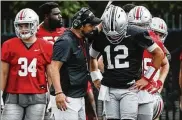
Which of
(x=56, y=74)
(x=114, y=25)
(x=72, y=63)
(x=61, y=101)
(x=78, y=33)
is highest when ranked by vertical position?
(x=114, y=25)

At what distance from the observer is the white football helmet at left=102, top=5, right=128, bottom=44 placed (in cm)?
1230

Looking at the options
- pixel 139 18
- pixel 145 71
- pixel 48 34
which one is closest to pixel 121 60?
pixel 145 71

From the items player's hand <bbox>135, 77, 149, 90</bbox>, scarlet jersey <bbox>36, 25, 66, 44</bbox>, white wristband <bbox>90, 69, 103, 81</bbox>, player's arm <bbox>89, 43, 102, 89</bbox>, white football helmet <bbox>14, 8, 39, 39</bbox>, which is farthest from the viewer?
scarlet jersey <bbox>36, 25, 66, 44</bbox>

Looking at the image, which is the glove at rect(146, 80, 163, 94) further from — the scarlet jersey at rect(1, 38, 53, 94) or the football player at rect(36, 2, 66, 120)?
the football player at rect(36, 2, 66, 120)

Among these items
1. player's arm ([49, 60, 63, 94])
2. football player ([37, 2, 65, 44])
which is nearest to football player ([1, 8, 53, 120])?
player's arm ([49, 60, 63, 94])

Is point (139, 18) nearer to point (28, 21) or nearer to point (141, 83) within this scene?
point (141, 83)

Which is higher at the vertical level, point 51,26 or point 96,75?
point 51,26

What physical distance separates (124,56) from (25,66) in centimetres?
180

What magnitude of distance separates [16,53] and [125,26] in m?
1.95

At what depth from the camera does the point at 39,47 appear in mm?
13602

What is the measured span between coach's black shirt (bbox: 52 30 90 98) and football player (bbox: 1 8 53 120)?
0.92m

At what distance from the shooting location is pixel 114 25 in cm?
1233

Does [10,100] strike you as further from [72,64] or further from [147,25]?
[147,25]

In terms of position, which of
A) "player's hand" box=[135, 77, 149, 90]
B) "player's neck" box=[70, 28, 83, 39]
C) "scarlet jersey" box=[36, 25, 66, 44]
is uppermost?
"player's neck" box=[70, 28, 83, 39]
